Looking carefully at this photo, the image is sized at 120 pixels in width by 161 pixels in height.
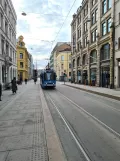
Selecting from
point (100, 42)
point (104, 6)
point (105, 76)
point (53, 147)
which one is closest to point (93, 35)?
point (100, 42)

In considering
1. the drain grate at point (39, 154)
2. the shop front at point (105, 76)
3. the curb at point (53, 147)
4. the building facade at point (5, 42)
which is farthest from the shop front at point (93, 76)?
the drain grate at point (39, 154)

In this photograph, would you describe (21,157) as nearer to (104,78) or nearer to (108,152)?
(108,152)

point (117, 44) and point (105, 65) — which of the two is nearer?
point (117, 44)

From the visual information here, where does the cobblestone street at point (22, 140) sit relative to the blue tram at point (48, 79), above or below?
below

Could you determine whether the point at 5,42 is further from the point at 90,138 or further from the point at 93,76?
the point at 90,138

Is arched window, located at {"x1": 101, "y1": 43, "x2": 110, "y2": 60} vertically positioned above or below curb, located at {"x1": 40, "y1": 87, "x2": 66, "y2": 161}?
above

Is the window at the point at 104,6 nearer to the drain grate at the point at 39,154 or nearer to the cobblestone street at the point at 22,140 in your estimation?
the cobblestone street at the point at 22,140

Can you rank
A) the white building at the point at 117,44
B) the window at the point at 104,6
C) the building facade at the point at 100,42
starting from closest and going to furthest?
the white building at the point at 117,44 < the building facade at the point at 100,42 < the window at the point at 104,6

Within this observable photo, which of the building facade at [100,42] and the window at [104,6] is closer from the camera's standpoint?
the building facade at [100,42]

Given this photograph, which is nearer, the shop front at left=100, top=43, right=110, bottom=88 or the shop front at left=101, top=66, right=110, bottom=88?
the shop front at left=100, top=43, right=110, bottom=88

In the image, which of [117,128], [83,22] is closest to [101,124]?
[117,128]

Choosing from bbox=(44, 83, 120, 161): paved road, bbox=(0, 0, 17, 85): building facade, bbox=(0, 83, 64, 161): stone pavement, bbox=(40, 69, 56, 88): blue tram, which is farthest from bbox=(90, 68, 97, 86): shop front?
bbox=(0, 83, 64, 161): stone pavement

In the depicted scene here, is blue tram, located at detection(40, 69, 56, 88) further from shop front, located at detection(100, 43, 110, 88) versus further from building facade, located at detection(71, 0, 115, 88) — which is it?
shop front, located at detection(100, 43, 110, 88)

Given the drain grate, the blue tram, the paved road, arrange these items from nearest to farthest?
the drain grate → the paved road → the blue tram
